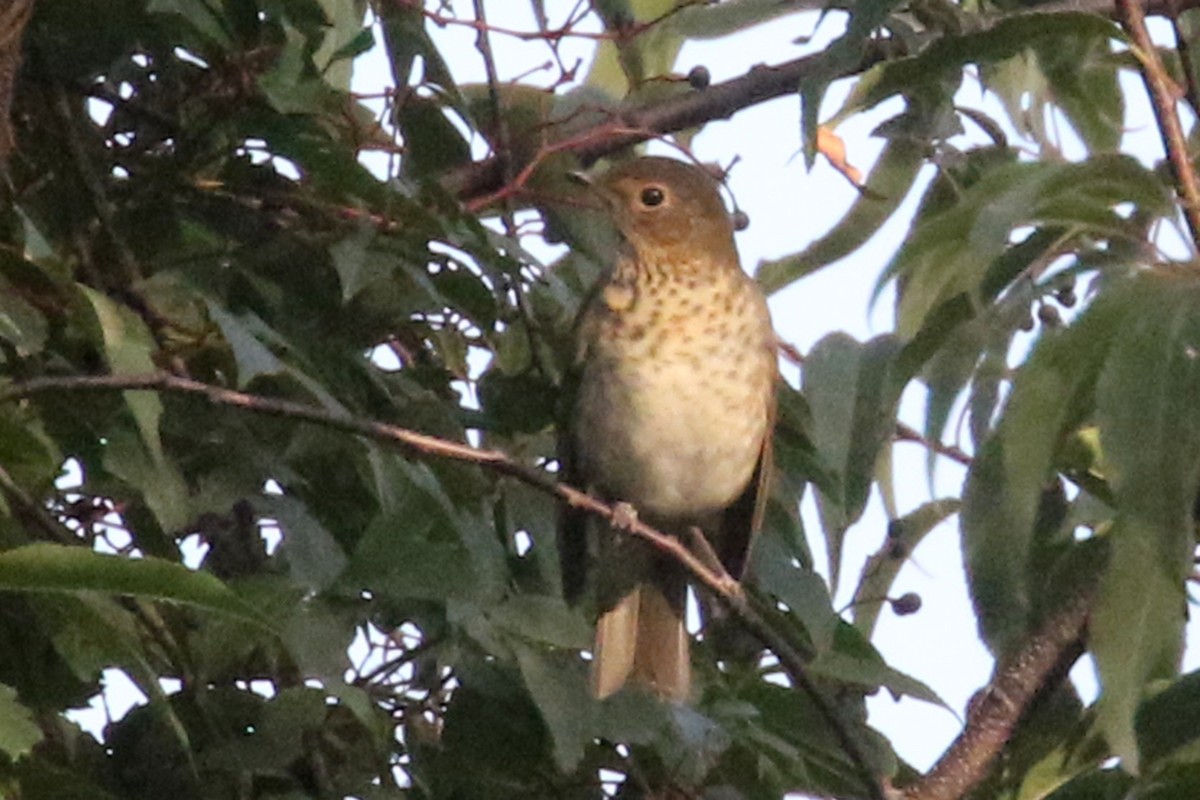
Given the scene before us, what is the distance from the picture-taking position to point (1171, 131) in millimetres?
1418

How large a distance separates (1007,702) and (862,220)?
0.60 m

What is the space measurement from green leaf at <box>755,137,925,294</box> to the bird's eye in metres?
0.53

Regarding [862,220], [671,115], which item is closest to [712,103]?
[671,115]

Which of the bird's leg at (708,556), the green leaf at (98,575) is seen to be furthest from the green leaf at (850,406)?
the green leaf at (98,575)

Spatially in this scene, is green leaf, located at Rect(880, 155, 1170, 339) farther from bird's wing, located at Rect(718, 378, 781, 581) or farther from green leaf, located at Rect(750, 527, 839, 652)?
bird's wing, located at Rect(718, 378, 781, 581)

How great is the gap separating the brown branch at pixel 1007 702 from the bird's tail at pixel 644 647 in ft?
0.79

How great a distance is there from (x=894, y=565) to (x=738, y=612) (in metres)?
0.54

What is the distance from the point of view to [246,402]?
1.46 meters

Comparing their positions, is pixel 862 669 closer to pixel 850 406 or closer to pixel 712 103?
pixel 850 406

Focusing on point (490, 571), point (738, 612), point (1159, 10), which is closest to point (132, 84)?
point (490, 571)

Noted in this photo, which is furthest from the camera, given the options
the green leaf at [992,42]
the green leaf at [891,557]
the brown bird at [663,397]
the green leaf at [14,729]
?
the brown bird at [663,397]

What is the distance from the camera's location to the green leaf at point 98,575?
128cm

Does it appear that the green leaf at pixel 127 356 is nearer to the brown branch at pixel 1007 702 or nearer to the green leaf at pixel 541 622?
the green leaf at pixel 541 622

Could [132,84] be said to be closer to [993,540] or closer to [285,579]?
[285,579]
